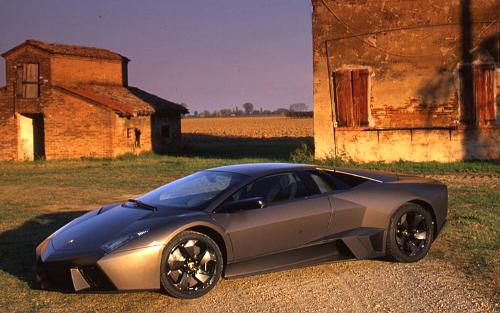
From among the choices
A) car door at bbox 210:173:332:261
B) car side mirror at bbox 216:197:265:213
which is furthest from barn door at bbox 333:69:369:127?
car side mirror at bbox 216:197:265:213

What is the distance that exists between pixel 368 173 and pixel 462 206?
442cm

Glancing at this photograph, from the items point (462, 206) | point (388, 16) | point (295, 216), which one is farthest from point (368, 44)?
point (295, 216)

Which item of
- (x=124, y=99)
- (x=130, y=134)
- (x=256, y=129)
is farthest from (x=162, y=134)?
(x=256, y=129)

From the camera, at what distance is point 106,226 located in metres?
6.05

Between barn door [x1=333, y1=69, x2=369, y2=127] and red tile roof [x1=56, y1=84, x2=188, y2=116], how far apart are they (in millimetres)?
11331

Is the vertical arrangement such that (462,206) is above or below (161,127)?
below

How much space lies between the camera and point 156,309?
214 inches

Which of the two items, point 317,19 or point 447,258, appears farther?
point 317,19

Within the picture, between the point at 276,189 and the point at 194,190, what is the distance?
35.3 inches

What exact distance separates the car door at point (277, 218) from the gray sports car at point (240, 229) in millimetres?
10

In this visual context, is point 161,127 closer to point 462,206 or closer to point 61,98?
point 61,98

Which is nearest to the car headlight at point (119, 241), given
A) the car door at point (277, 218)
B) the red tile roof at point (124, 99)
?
the car door at point (277, 218)

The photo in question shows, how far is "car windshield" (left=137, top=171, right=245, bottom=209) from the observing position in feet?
20.7

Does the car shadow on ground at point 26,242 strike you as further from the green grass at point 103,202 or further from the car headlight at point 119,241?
the car headlight at point 119,241
